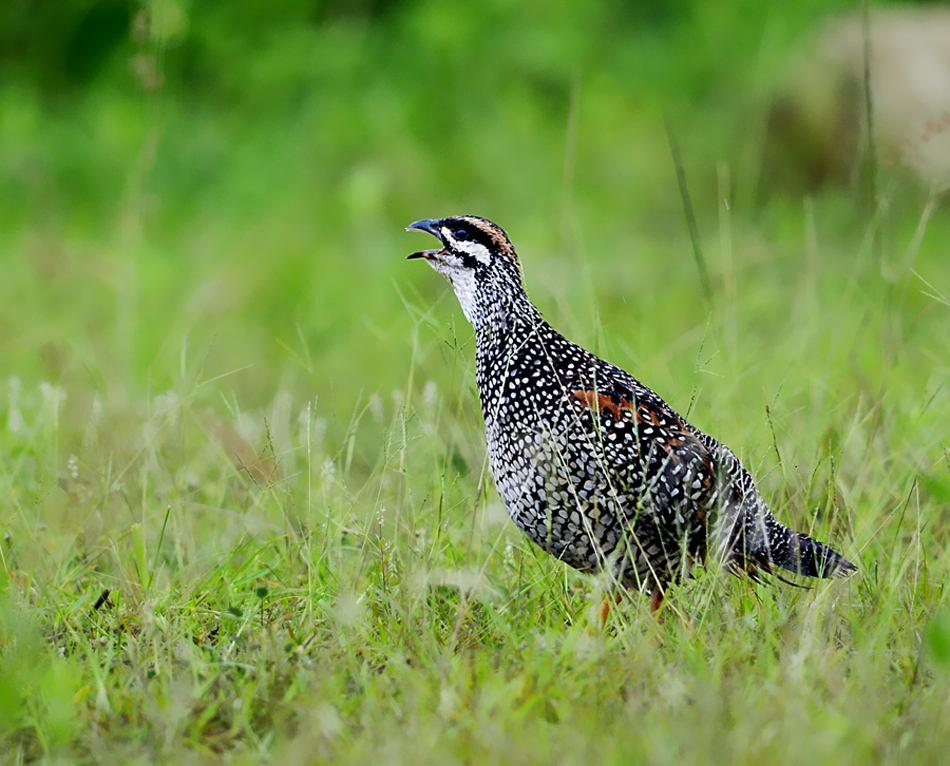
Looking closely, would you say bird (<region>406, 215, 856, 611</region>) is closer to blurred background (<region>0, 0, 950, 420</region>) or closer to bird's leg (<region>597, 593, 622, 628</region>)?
bird's leg (<region>597, 593, 622, 628</region>)

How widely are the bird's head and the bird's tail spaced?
3.10 feet

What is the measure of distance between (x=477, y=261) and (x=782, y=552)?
3.88 ft

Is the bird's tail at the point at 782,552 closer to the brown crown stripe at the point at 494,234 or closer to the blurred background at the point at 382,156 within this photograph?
the brown crown stripe at the point at 494,234

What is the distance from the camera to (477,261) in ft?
14.1

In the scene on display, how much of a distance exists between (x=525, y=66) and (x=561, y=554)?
749cm

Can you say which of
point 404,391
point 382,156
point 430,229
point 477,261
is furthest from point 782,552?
point 382,156

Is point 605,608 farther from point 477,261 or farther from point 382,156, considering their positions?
point 382,156

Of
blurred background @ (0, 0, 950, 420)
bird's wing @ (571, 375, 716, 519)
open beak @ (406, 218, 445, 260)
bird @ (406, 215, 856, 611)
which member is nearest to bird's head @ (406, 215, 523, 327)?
open beak @ (406, 218, 445, 260)

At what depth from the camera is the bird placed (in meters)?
3.84

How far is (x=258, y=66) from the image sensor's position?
11016mm

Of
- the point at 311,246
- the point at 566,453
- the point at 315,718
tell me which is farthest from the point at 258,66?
the point at 315,718

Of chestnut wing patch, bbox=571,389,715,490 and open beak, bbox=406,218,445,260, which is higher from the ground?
open beak, bbox=406,218,445,260

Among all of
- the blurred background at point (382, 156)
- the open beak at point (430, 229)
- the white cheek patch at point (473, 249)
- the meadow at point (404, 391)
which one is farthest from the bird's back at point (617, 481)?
the blurred background at point (382, 156)

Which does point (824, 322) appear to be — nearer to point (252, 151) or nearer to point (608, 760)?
point (608, 760)
